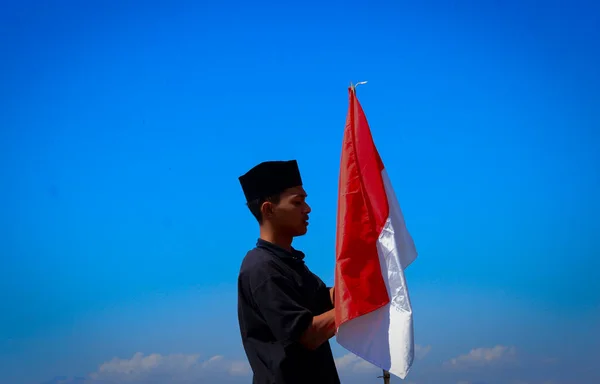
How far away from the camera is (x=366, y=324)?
110 inches

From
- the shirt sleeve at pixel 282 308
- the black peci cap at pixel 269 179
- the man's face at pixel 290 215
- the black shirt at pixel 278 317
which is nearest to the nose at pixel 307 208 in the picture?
the man's face at pixel 290 215

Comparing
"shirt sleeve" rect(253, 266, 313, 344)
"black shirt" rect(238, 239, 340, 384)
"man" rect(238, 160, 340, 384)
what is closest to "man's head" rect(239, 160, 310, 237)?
"man" rect(238, 160, 340, 384)

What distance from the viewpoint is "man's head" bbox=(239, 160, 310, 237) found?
9.74 feet

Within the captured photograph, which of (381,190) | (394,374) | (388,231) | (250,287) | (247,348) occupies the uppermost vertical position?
(381,190)

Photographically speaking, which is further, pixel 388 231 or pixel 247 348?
pixel 388 231

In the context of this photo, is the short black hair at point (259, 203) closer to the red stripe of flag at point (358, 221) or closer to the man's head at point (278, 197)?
the man's head at point (278, 197)

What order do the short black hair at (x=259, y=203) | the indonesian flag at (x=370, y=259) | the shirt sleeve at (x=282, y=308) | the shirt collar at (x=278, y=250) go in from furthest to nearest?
the short black hair at (x=259, y=203)
the shirt collar at (x=278, y=250)
the indonesian flag at (x=370, y=259)
the shirt sleeve at (x=282, y=308)

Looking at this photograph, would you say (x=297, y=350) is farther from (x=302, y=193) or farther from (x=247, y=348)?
(x=302, y=193)

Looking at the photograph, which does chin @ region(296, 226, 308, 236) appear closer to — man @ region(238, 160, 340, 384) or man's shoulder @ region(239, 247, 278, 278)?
man @ region(238, 160, 340, 384)

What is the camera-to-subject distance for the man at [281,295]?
2.62m

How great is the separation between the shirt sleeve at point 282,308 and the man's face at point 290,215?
0.29 metres

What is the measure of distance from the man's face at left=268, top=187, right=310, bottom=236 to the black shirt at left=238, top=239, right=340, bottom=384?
10 cm

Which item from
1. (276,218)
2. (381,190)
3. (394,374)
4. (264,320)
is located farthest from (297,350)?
(381,190)

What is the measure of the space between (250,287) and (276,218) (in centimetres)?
37
